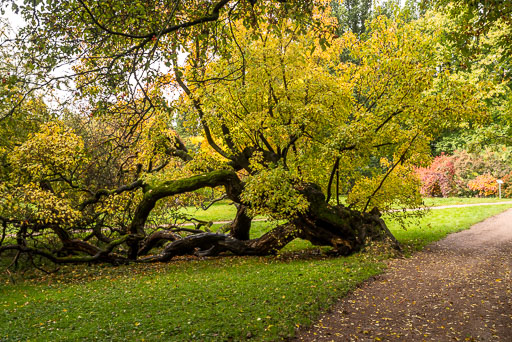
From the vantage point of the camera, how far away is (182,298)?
22.5 ft

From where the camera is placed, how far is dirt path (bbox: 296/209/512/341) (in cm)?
507

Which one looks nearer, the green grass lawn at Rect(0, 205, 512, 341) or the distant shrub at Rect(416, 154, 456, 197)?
the green grass lawn at Rect(0, 205, 512, 341)

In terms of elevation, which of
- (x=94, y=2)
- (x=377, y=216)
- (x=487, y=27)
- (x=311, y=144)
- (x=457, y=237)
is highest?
(x=94, y=2)

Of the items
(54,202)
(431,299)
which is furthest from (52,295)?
(431,299)

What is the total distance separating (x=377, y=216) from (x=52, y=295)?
9670 millimetres

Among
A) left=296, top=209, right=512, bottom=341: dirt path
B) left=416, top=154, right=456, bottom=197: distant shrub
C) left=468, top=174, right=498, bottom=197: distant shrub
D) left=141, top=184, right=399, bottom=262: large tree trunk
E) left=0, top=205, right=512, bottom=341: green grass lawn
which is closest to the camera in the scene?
left=296, top=209, right=512, bottom=341: dirt path

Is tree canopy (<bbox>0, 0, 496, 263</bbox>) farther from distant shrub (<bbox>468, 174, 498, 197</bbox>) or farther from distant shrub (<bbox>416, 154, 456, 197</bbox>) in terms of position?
distant shrub (<bbox>416, 154, 456, 197</bbox>)

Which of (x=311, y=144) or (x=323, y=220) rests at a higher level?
(x=311, y=144)

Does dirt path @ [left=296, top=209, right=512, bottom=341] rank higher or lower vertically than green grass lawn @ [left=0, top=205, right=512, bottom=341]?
lower

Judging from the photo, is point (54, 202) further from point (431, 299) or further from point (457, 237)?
point (457, 237)

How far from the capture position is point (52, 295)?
7.76m

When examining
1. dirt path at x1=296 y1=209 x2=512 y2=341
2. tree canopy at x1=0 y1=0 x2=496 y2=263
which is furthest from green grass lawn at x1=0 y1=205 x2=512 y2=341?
tree canopy at x1=0 y1=0 x2=496 y2=263

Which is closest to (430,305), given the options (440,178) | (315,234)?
(315,234)

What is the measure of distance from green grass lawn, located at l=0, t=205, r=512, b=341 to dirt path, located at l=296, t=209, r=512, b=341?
0.45 m
